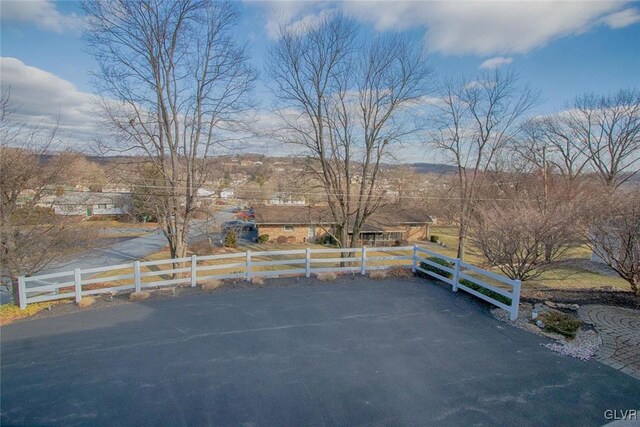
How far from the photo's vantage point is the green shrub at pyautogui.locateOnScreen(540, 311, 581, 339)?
5781mm

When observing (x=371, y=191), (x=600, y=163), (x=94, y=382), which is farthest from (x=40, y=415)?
(x=600, y=163)

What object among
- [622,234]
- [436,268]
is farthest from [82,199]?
[622,234]

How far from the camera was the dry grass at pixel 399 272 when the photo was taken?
30.8 ft

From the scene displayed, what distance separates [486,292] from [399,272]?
2.66m

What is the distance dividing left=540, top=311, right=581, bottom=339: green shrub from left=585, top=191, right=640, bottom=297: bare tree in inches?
139

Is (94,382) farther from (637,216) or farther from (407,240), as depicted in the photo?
(407,240)

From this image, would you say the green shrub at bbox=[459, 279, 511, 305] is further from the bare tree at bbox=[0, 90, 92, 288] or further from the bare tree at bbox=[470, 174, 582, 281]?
the bare tree at bbox=[0, 90, 92, 288]

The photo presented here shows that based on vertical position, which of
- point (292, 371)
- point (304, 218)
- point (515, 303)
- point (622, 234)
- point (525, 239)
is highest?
point (622, 234)

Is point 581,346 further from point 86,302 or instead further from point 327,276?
point 86,302

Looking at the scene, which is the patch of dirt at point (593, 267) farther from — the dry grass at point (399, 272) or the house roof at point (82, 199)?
the house roof at point (82, 199)

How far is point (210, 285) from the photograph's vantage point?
8094mm

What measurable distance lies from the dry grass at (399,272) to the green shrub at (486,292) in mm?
1673

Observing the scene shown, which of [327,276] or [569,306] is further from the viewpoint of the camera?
[327,276]

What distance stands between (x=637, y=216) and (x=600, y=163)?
863 inches
